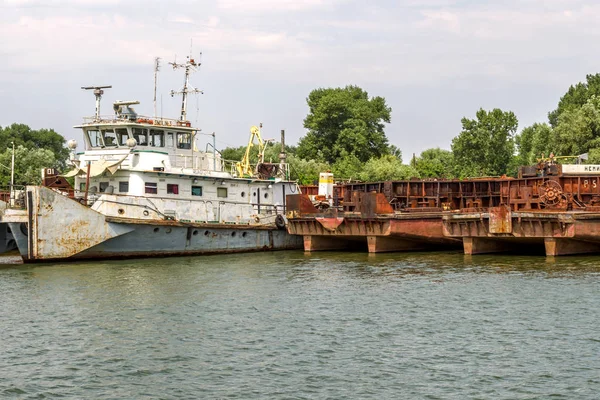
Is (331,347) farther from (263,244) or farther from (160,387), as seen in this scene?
(263,244)

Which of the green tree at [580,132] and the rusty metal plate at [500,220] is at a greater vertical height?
the green tree at [580,132]

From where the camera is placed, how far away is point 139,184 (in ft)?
110

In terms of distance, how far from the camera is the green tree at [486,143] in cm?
6619

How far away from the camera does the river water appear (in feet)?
49.0

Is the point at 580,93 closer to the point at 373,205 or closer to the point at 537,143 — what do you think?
the point at 537,143

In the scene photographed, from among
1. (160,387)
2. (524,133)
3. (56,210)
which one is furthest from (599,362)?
(524,133)

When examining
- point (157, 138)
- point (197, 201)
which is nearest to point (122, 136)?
point (157, 138)

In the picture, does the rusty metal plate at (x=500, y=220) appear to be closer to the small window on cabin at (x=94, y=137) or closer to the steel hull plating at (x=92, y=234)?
the steel hull plating at (x=92, y=234)

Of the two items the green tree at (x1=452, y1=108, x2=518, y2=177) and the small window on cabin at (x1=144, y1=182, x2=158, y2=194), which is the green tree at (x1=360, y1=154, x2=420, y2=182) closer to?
the green tree at (x1=452, y1=108, x2=518, y2=177)

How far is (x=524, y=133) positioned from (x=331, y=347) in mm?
76706

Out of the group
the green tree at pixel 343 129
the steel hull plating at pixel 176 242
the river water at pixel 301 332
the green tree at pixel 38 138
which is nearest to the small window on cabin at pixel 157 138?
the steel hull plating at pixel 176 242

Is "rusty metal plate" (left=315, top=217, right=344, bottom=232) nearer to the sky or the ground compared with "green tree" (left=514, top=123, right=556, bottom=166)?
nearer to the ground

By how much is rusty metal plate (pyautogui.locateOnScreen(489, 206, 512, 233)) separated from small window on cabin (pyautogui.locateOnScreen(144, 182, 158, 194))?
1385 cm

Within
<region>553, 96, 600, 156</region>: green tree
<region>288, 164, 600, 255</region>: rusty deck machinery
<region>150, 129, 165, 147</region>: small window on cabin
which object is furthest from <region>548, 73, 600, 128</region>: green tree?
<region>150, 129, 165, 147</region>: small window on cabin
